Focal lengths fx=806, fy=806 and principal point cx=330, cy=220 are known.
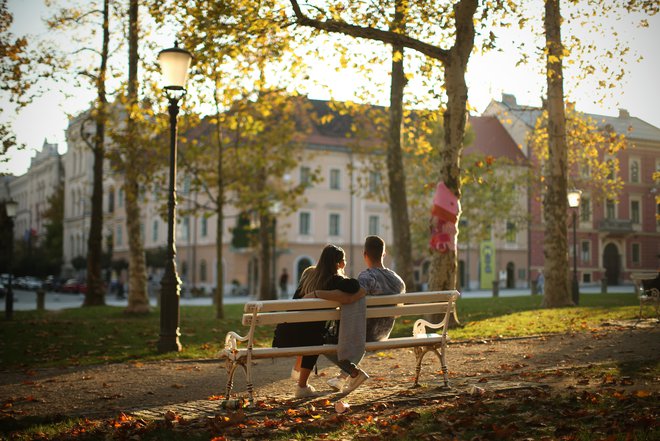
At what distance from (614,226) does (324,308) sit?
6231cm

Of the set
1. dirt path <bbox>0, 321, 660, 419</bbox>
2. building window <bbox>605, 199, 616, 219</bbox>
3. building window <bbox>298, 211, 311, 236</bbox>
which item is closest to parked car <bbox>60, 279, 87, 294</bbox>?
building window <bbox>298, 211, 311, 236</bbox>

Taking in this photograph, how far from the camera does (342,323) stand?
7.65 metres

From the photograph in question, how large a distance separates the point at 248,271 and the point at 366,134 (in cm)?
3553

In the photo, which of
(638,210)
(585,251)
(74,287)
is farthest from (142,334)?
(638,210)

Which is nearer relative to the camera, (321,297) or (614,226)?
(321,297)

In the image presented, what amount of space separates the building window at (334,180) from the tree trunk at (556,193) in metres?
40.0

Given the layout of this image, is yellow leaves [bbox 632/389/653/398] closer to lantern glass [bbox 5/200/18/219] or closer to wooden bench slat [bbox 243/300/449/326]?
wooden bench slat [bbox 243/300/449/326]

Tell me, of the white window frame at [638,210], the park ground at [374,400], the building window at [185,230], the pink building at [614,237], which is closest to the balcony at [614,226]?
the pink building at [614,237]

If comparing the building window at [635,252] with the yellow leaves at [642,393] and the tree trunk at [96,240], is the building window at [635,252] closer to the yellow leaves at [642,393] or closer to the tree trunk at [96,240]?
the tree trunk at [96,240]

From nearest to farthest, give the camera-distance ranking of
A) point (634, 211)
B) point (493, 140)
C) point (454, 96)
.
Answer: point (454, 96) < point (634, 211) < point (493, 140)

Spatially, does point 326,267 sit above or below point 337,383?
above

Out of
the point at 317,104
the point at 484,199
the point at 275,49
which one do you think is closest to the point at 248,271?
the point at 317,104

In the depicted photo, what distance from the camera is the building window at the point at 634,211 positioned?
65.4 m

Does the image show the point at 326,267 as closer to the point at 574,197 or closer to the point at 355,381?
the point at 355,381
